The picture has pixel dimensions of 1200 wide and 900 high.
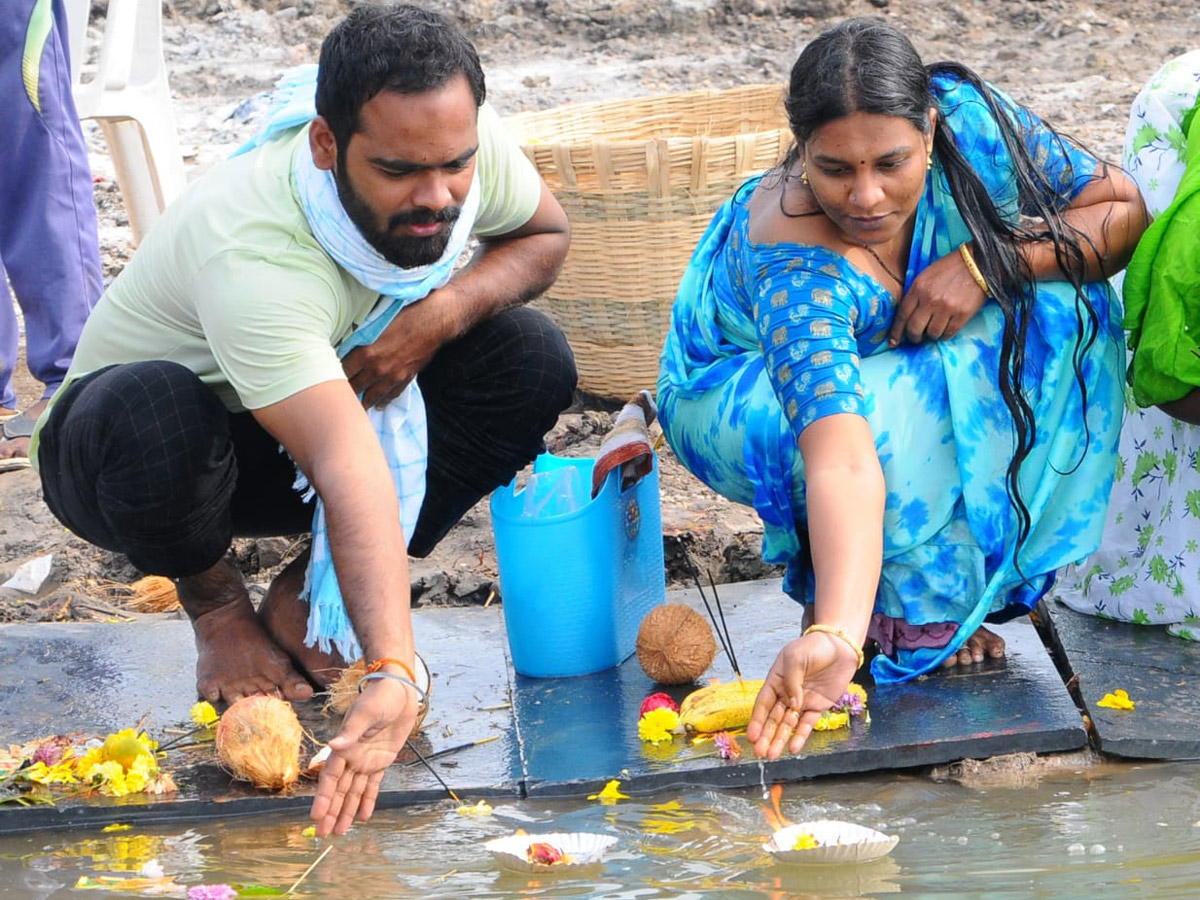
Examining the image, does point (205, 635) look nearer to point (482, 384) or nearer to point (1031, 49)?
point (482, 384)

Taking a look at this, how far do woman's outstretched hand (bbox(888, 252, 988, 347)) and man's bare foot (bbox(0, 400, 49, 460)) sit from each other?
331cm

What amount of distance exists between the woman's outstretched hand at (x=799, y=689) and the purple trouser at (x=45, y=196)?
3694mm

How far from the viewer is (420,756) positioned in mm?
2748

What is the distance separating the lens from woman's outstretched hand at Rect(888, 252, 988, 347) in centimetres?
278

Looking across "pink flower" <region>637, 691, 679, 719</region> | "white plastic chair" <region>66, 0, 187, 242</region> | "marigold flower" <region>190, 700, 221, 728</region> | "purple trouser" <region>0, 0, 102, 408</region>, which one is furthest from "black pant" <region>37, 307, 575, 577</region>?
"white plastic chair" <region>66, 0, 187, 242</region>

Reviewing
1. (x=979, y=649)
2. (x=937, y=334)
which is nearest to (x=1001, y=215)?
(x=937, y=334)

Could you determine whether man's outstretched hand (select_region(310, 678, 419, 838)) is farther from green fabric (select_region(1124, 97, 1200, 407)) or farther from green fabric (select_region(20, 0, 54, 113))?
green fabric (select_region(20, 0, 54, 113))

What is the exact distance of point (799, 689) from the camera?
2.16 meters

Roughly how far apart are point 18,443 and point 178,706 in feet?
7.57

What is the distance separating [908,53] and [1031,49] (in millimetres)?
8156

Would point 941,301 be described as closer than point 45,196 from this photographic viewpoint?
Yes

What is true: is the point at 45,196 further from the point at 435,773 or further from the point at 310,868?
the point at 310,868

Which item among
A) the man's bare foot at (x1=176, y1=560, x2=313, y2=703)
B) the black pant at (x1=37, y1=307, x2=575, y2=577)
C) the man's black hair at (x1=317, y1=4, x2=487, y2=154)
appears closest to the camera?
the man's black hair at (x1=317, y1=4, x2=487, y2=154)

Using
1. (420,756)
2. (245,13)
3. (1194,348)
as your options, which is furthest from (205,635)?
(245,13)
